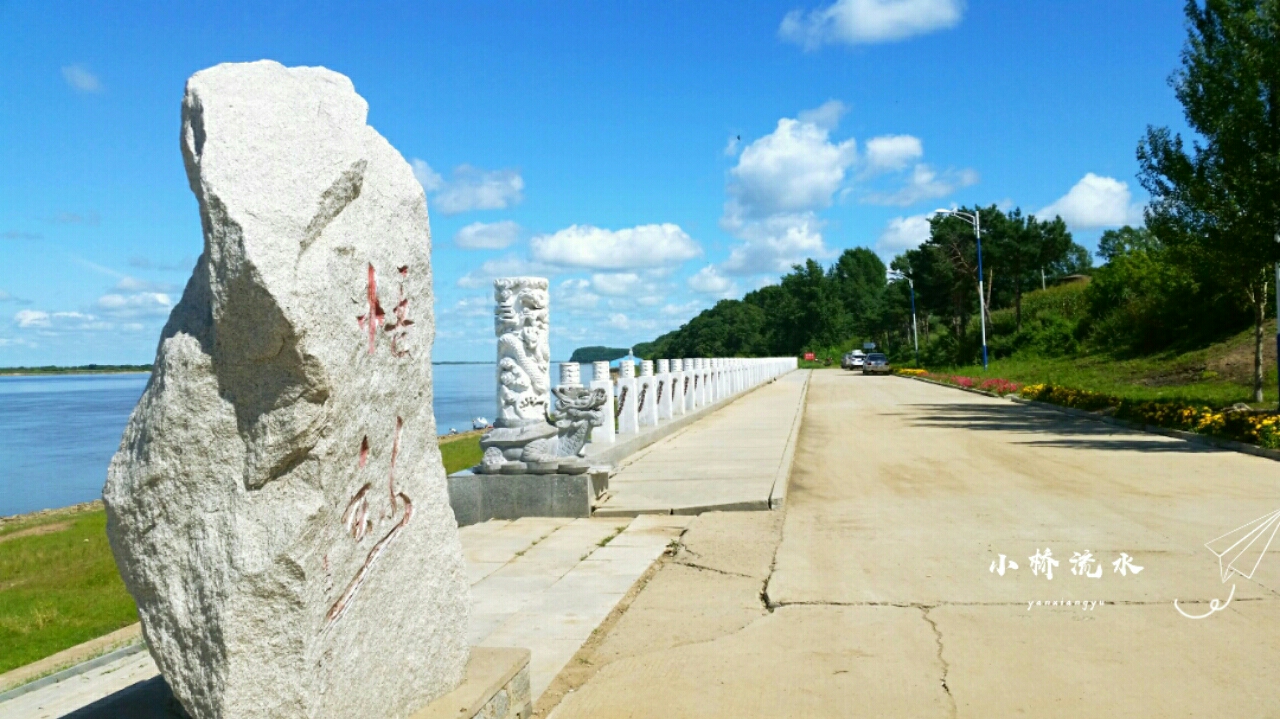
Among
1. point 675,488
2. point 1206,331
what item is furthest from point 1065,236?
point 675,488

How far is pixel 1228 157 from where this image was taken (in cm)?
1572

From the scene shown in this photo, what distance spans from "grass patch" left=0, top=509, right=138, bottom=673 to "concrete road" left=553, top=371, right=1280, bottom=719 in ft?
14.5

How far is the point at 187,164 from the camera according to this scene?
2.96m

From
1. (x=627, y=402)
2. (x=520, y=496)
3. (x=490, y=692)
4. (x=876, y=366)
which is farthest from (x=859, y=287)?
(x=490, y=692)

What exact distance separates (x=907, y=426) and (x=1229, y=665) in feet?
47.4

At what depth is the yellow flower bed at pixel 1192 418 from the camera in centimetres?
1322

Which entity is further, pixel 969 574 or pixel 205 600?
pixel 969 574

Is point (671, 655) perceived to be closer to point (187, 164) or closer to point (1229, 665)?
point (1229, 665)

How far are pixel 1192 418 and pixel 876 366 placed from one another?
4074 centimetres

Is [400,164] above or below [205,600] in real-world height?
above

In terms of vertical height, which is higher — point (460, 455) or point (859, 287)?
point (859, 287)

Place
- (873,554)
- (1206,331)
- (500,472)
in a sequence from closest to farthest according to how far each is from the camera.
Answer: (873,554), (500,472), (1206,331)

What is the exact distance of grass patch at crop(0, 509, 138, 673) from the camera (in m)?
7.29

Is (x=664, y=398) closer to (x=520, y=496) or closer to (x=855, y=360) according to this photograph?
(x=520, y=496)
